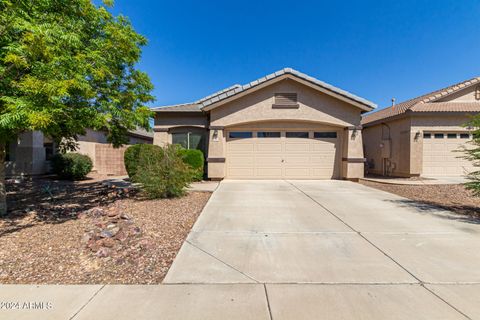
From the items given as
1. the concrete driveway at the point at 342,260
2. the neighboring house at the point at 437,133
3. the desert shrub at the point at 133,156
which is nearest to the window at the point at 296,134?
the neighboring house at the point at 437,133

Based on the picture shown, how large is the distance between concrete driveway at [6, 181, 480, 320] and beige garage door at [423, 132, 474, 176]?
862 centimetres

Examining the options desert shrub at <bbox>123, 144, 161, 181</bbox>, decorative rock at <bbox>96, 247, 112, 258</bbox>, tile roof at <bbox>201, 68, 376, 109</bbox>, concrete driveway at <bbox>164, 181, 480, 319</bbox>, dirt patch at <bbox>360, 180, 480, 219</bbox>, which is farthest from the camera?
tile roof at <bbox>201, 68, 376, 109</bbox>

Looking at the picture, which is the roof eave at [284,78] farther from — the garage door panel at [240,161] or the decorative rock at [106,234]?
the decorative rock at [106,234]

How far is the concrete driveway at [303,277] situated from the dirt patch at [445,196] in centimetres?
164

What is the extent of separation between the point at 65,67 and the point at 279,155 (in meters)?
9.51

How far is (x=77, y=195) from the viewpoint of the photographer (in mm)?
8094

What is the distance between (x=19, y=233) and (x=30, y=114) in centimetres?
255

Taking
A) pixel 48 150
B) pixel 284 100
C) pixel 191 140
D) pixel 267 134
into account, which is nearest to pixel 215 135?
pixel 191 140

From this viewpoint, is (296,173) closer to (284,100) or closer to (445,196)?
(284,100)

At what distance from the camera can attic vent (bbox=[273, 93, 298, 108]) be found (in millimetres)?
11633

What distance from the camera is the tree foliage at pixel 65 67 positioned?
3.84 meters

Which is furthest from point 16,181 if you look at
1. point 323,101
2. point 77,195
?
point 323,101

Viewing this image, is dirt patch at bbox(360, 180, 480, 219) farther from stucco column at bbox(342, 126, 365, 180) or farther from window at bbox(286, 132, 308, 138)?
window at bbox(286, 132, 308, 138)

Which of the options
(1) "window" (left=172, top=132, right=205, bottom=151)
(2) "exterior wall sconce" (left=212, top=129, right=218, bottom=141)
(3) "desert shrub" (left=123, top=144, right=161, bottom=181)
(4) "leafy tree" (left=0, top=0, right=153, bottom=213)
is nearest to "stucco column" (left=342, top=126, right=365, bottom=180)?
(2) "exterior wall sconce" (left=212, top=129, right=218, bottom=141)
